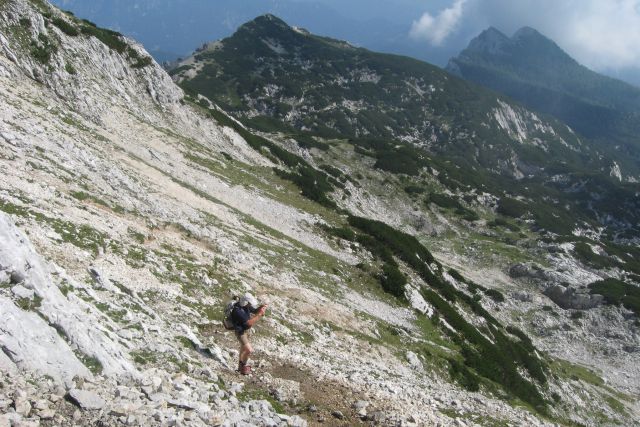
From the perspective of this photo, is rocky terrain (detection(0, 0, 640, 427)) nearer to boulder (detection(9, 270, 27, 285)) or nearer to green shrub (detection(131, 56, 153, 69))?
boulder (detection(9, 270, 27, 285))

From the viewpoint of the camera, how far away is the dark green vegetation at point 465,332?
30.7m

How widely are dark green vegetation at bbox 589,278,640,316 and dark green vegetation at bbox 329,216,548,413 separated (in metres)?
21.2

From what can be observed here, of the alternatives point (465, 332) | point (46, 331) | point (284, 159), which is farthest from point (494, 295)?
point (46, 331)

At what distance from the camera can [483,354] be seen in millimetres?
34250

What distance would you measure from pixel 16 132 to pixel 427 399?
79.6 feet

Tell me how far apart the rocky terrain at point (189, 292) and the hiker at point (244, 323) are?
508mm

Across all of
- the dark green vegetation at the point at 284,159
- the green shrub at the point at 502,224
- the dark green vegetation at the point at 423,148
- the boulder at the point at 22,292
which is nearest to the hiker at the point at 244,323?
the boulder at the point at 22,292

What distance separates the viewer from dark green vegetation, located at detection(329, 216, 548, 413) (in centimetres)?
3073

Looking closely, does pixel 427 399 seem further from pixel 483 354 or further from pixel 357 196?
pixel 357 196

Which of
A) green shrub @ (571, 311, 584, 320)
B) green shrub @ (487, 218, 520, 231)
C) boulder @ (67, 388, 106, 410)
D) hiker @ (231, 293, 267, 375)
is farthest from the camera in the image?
green shrub @ (487, 218, 520, 231)

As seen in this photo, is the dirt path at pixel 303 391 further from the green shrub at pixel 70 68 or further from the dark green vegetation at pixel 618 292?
the dark green vegetation at pixel 618 292

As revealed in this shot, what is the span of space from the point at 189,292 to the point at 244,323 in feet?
17.6

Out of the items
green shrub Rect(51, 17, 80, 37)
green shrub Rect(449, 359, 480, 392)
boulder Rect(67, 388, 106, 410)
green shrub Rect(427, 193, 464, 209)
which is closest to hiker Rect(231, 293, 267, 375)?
boulder Rect(67, 388, 106, 410)

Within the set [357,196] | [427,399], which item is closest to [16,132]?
[427,399]
